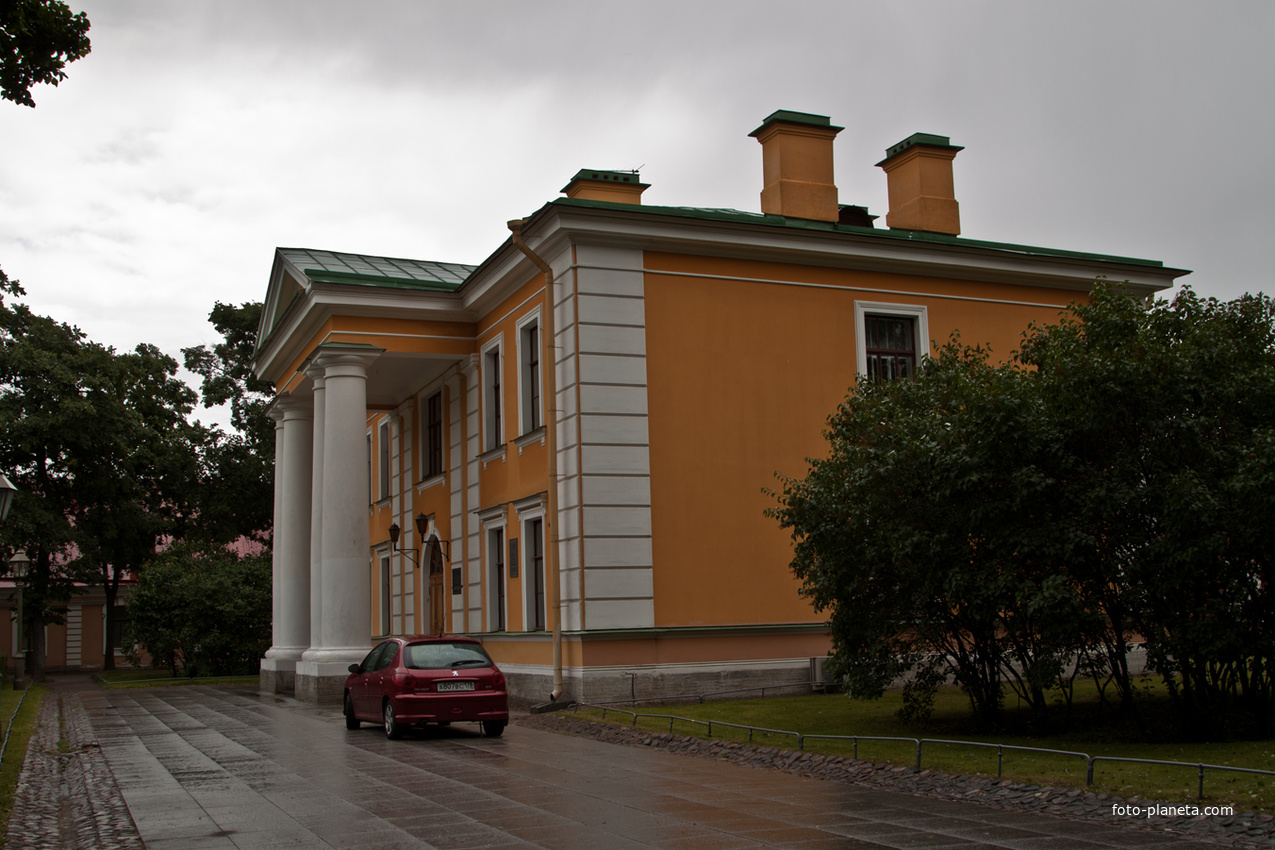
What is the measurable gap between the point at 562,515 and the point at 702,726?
19.0 feet

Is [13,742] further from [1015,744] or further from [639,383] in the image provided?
[1015,744]

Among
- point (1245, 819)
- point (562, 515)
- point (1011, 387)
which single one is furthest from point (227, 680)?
point (1245, 819)

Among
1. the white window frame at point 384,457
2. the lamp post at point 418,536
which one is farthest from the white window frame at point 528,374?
the white window frame at point 384,457

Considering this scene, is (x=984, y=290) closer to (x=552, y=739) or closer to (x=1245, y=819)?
(x=552, y=739)

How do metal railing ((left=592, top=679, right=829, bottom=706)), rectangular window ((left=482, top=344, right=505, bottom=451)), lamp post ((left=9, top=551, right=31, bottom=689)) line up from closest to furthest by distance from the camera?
metal railing ((left=592, top=679, right=829, bottom=706)) → rectangular window ((left=482, top=344, right=505, bottom=451)) → lamp post ((left=9, top=551, right=31, bottom=689))

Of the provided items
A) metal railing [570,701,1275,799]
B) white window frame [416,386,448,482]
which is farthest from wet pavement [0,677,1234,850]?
white window frame [416,386,448,482]

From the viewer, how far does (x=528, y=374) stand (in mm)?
23125

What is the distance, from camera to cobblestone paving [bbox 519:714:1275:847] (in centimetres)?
823

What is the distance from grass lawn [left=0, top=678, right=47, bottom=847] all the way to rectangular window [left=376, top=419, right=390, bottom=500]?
32.6 feet

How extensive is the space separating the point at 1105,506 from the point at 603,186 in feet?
42.7

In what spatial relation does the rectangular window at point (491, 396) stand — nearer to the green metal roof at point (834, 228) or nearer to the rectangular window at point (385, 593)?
the green metal roof at point (834, 228)

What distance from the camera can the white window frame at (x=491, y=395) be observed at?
24.8 meters

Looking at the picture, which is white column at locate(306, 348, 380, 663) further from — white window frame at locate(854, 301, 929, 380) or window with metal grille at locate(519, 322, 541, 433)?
white window frame at locate(854, 301, 929, 380)

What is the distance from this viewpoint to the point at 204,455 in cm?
4853
